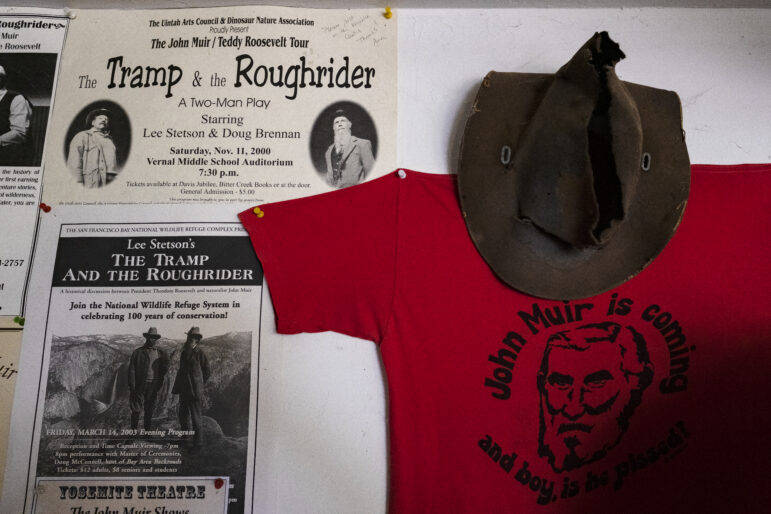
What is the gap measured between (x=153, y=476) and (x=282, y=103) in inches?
25.8

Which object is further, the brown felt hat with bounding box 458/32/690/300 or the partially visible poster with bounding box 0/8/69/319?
the partially visible poster with bounding box 0/8/69/319

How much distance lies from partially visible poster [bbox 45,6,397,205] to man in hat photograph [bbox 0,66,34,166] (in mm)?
50

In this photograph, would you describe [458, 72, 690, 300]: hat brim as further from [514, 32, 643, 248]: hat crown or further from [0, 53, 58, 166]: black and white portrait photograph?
[0, 53, 58, 166]: black and white portrait photograph

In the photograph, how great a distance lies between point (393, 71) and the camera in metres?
0.91

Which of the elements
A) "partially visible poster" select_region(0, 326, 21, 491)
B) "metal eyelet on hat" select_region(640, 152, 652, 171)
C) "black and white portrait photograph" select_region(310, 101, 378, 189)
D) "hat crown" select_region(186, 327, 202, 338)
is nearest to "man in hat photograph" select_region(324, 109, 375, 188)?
"black and white portrait photograph" select_region(310, 101, 378, 189)

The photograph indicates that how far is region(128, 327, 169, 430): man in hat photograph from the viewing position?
2.68 ft

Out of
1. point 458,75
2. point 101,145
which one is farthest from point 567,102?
point 101,145

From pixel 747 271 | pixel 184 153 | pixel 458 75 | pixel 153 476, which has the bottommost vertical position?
pixel 153 476

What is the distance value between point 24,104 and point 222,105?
1.17ft

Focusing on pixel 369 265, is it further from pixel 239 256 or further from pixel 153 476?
pixel 153 476

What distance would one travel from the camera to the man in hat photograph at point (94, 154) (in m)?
0.88

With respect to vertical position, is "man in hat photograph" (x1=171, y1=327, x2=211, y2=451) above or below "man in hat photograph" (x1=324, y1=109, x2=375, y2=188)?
below

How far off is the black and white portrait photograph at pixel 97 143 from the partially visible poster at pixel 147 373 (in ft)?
0.30

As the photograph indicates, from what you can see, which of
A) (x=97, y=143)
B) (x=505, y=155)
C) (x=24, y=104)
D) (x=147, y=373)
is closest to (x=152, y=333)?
(x=147, y=373)
